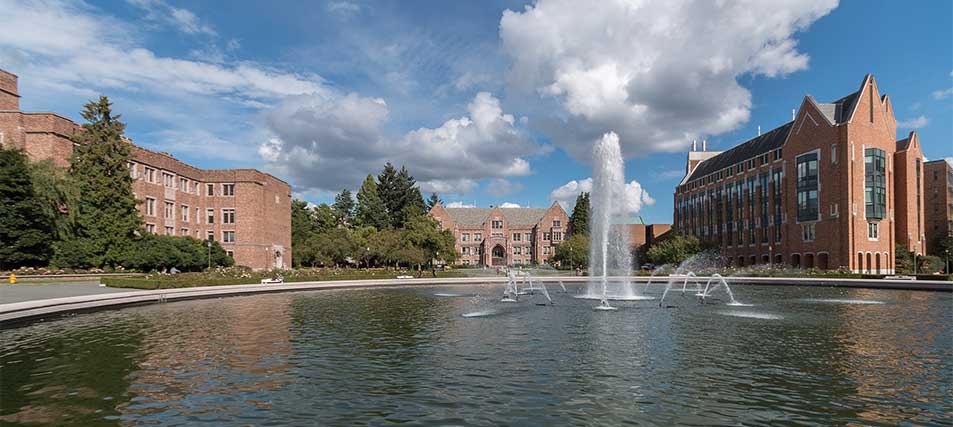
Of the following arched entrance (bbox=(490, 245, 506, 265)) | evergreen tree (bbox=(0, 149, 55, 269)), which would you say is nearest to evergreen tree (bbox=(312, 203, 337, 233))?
arched entrance (bbox=(490, 245, 506, 265))

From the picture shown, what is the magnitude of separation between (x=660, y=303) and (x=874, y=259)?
5232 cm

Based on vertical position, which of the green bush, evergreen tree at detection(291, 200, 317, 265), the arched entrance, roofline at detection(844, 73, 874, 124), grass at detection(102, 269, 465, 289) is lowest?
the arched entrance

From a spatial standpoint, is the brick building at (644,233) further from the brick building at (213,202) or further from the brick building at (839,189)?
the brick building at (213,202)

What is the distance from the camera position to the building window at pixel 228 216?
210 ft

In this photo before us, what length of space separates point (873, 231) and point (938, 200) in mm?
32338

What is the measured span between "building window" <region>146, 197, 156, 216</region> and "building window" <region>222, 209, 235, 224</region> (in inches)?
362

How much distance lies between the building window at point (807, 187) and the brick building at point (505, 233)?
160ft

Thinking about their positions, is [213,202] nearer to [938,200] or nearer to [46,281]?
[46,281]

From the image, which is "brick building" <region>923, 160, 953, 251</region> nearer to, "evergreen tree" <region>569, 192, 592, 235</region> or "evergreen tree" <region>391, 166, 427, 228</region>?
"evergreen tree" <region>569, 192, 592, 235</region>

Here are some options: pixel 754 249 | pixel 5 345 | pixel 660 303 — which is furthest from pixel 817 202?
pixel 5 345

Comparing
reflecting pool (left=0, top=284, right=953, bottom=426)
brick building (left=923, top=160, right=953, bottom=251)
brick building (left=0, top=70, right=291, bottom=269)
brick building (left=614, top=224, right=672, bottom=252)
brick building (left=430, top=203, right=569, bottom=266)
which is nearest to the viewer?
reflecting pool (left=0, top=284, right=953, bottom=426)

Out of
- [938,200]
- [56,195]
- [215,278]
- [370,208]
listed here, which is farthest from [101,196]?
[938,200]

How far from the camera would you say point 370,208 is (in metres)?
93.4

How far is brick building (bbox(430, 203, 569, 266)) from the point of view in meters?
111
